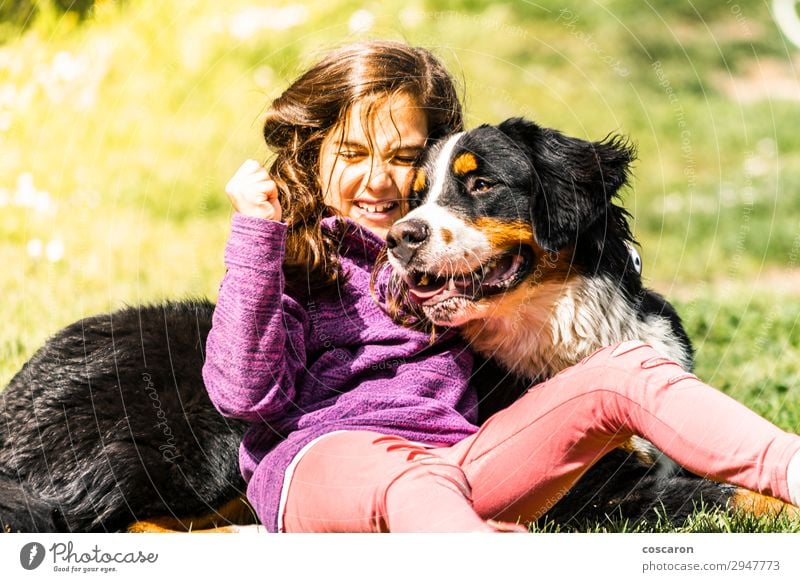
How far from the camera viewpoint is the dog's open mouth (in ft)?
9.74

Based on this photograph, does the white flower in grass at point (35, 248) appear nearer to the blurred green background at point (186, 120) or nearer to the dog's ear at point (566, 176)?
the blurred green background at point (186, 120)

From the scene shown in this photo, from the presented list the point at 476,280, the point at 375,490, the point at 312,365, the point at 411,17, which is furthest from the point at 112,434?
the point at 411,17

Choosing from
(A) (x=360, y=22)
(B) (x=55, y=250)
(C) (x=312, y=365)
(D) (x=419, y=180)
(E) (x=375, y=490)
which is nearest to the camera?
(E) (x=375, y=490)

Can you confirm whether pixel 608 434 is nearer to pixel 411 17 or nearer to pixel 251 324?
pixel 251 324

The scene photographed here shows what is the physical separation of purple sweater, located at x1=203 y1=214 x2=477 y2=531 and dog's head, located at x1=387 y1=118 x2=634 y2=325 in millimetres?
163

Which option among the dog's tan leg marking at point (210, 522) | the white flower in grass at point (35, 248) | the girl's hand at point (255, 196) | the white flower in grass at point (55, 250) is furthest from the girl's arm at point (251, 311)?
the white flower in grass at point (35, 248)

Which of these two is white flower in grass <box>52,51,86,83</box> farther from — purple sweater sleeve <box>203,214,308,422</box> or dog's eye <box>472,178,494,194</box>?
dog's eye <box>472,178,494,194</box>

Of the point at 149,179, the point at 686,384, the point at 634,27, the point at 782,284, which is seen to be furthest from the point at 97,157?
the point at 782,284

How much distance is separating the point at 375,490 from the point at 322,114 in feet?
4.09

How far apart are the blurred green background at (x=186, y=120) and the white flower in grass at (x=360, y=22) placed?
1 centimetres

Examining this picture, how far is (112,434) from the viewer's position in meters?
3.09

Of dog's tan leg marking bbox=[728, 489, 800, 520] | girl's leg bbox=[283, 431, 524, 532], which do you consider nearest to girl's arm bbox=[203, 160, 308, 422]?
girl's leg bbox=[283, 431, 524, 532]
